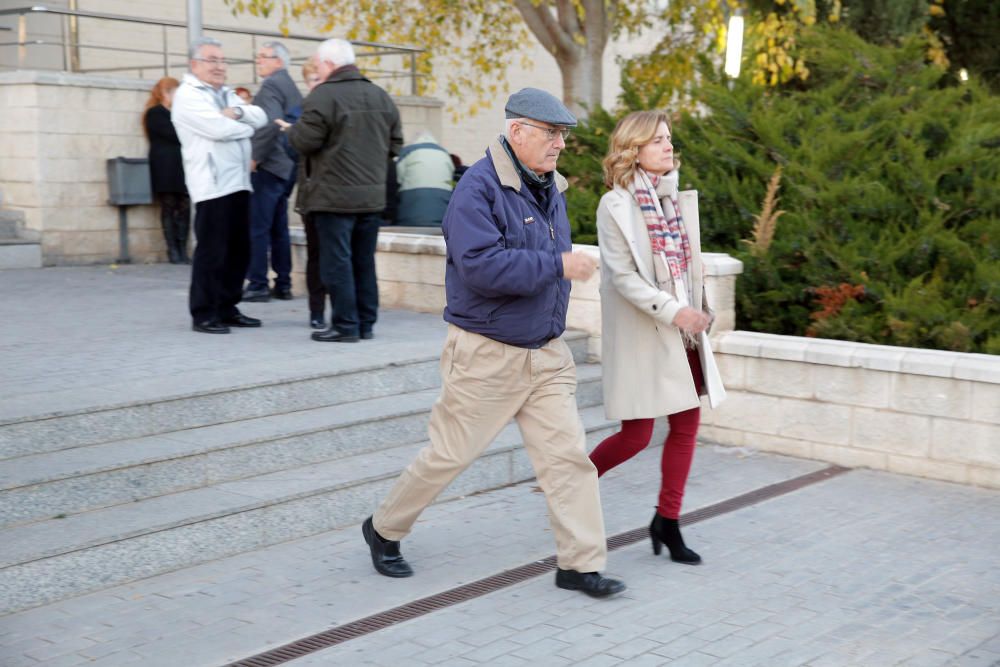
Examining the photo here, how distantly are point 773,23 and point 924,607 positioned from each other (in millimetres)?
9531

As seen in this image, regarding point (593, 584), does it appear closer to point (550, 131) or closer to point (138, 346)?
point (550, 131)

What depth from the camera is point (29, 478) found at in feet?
→ 16.7

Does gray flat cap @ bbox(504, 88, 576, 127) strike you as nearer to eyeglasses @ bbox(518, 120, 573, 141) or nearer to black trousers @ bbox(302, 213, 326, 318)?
eyeglasses @ bbox(518, 120, 573, 141)

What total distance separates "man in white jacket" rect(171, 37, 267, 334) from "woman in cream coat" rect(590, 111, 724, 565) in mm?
3291

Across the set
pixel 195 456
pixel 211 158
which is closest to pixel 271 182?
pixel 211 158

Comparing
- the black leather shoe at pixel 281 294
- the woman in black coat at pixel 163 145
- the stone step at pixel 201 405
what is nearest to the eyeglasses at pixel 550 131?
the stone step at pixel 201 405

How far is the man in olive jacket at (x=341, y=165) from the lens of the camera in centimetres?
752

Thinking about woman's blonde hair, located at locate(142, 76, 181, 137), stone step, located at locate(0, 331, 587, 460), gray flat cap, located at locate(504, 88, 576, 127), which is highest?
woman's blonde hair, located at locate(142, 76, 181, 137)

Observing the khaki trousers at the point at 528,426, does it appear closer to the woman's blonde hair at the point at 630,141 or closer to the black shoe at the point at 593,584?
the black shoe at the point at 593,584

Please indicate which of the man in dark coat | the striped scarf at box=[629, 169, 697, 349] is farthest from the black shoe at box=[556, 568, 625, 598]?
the man in dark coat

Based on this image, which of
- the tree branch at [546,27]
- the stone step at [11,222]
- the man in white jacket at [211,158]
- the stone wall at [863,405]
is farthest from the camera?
the tree branch at [546,27]

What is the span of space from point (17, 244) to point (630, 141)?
320 inches

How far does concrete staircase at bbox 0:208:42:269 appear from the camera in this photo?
11.6m

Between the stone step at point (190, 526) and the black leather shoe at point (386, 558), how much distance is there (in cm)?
57
